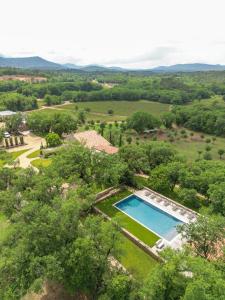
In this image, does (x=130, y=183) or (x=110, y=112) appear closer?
(x=130, y=183)

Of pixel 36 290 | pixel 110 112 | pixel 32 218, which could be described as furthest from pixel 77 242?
pixel 110 112

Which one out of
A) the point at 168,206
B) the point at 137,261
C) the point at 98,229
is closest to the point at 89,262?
the point at 98,229

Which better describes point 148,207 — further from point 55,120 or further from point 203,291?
point 55,120

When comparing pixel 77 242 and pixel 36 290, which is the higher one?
pixel 77 242

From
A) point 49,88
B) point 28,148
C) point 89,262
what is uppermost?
point 89,262

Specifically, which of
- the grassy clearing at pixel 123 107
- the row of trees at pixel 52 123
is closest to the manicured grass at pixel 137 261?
the row of trees at pixel 52 123

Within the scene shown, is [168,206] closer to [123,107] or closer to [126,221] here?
[126,221]

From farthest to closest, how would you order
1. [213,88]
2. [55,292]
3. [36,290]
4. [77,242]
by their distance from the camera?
[213,88] → [55,292] → [77,242] → [36,290]
